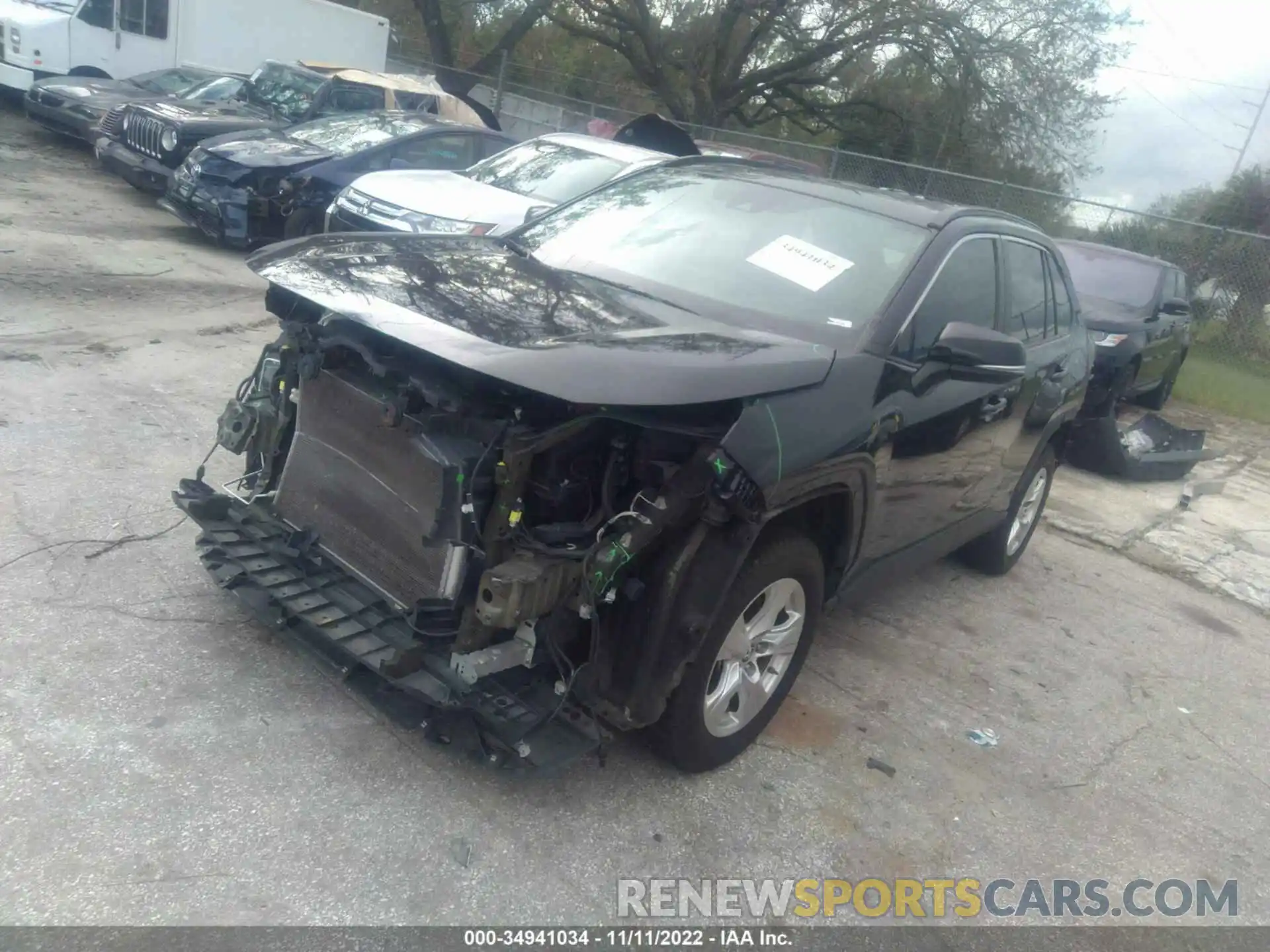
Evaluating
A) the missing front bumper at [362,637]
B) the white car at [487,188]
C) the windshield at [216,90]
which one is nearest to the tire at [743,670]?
the missing front bumper at [362,637]

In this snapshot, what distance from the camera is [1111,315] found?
1030 cm

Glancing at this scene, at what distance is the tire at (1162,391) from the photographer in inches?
472

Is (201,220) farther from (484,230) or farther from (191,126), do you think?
(484,230)

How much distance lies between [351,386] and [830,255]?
1915 millimetres

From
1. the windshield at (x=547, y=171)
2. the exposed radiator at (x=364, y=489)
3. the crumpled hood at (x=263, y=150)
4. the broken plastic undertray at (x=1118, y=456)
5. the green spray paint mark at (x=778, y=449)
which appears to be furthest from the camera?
the crumpled hood at (x=263, y=150)

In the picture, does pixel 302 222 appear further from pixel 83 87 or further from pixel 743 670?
pixel 743 670

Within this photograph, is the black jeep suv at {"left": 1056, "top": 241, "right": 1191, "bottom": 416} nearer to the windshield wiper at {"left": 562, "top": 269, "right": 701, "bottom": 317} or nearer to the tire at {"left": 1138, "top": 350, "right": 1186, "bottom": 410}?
the tire at {"left": 1138, "top": 350, "right": 1186, "bottom": 410}

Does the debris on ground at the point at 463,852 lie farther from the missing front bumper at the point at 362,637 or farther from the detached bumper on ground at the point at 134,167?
the detached bumper on ground at the point at 134,167

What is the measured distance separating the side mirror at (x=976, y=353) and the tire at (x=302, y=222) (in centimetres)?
747

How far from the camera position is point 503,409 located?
3.02 m

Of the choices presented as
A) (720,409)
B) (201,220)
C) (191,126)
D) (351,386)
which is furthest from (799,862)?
(191,126)

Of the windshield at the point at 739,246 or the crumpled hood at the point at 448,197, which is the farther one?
the crumpled hood at the point at 448,197

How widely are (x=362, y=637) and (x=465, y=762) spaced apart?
53 cm

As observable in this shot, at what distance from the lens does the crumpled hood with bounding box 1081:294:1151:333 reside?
9984 millimetres
